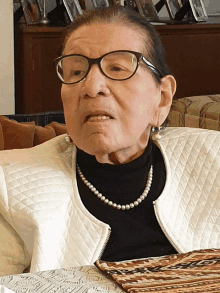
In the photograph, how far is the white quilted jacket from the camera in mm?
1184

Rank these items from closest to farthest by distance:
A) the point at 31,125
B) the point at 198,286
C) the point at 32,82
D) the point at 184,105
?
the point at 198,286
the point at 31,125
the point at 184,105
the point at 32,82

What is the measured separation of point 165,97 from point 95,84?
257mm

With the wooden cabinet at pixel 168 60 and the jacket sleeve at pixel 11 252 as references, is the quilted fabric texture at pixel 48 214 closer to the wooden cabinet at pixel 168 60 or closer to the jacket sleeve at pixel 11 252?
the jacket sleeve at pixel 11 252

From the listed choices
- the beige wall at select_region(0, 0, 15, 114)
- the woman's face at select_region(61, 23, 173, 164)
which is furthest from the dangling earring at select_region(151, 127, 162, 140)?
the beige wall at select_region(0, 0, 15, 114)

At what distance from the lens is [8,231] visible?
1.21 m

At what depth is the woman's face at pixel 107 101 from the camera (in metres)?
1.19

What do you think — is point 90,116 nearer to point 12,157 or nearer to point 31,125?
point 12,157

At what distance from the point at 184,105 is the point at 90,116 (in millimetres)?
1625

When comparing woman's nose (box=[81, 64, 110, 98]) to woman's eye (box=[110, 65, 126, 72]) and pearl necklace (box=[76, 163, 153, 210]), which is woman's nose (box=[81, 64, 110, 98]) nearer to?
woman's eye (box=[110, 65, 126, 72])

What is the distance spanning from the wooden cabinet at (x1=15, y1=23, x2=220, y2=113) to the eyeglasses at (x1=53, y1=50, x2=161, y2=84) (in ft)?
8.59

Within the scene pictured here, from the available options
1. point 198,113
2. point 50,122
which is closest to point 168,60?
point 198,113

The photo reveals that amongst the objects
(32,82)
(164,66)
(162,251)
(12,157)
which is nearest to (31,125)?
(12,157)

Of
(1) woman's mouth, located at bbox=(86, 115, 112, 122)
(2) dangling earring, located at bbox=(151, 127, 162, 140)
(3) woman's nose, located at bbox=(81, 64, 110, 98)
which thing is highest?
(3) woman's nose, located at bbox=(81, 64, 110, 98)

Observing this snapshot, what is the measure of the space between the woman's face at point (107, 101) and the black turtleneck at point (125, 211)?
1.5 inches
